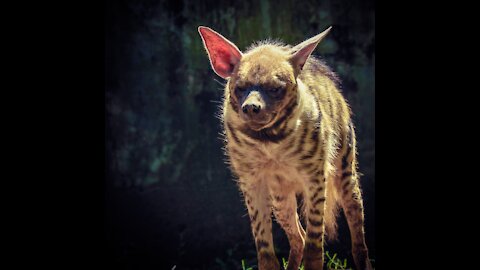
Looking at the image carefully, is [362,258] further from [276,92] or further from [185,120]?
[185,120]

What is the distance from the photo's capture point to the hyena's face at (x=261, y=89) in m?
2.66

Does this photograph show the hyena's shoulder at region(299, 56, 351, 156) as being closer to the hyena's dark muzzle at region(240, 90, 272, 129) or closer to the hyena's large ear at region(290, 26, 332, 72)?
the hyena's large ear at region(290, 26, 332, 72)

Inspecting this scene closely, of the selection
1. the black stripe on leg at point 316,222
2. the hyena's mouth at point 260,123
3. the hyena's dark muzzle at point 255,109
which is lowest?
the black stripe on leg at point 316,222

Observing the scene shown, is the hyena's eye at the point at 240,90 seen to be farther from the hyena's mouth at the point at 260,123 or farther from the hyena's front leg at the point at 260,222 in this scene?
the hyena's front leg at the point at 260,222

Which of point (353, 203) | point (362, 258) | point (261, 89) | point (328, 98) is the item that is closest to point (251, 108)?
point (261, 89)

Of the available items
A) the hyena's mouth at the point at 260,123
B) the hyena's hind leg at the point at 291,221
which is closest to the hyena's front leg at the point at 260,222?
the hyena's hind leg at the point at 291,221

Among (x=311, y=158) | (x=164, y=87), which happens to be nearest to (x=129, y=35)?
(x=164, y=87)

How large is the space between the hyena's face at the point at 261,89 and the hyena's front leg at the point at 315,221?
0.38m

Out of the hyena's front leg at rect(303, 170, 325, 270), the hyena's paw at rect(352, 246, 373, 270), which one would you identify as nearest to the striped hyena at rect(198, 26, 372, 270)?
the hyena's front leg at rect(303, 170, 325, 270)

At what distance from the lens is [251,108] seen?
2605 mm

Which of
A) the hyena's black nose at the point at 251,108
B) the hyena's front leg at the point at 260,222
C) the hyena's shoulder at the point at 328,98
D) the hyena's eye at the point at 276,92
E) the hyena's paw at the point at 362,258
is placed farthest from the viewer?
the hyena's paw at the point at 362,258

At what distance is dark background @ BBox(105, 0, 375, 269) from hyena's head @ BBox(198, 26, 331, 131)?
0.64 m

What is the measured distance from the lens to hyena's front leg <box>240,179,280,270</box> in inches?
117

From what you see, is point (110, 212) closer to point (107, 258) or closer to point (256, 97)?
point (107, 258)
